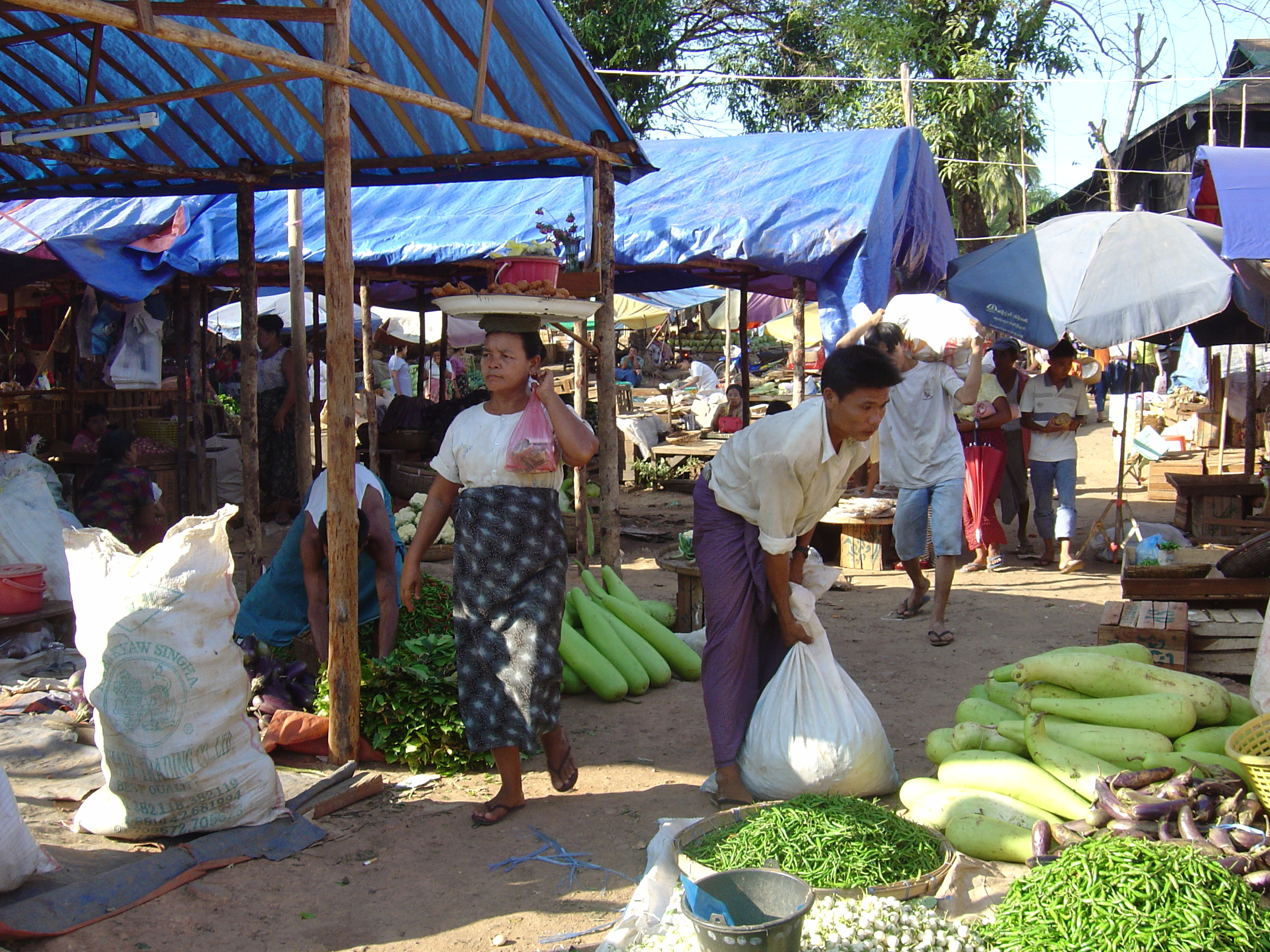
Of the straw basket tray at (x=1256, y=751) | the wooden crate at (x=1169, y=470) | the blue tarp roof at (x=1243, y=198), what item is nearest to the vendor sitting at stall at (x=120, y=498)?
the straw basket tray at (x=1256, y=751)

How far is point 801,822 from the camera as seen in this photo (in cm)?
303

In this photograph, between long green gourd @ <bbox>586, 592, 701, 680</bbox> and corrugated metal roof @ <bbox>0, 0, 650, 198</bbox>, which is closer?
corrugated metal roof @ <bbox>0, 0, 650, 198</bbox>

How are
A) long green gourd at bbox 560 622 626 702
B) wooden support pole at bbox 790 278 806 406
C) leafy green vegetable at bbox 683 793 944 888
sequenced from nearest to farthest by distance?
leafy green vegetable at bbox 683 793 944 888 < long green gourd at bbox 560 622 626 702 < wooden support pole at bbox 790 278 806 406

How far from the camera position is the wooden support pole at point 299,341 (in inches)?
274

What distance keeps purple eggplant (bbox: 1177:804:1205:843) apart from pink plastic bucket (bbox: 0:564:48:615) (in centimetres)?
548

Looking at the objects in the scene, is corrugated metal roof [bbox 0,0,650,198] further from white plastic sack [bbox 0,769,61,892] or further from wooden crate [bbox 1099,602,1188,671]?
wooden crate [bbox 1099,602,1188,671]

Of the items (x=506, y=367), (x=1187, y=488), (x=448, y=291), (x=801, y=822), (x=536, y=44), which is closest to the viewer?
(x=801, y=822)

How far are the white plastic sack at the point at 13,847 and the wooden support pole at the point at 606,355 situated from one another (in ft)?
11.7

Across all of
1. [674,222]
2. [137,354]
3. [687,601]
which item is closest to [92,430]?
[137,354]

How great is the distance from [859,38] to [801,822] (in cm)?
1847

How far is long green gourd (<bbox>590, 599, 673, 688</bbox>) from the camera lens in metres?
5.44

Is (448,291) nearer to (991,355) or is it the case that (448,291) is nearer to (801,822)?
(801,822)

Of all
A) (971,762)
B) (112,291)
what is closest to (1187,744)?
(971,762)

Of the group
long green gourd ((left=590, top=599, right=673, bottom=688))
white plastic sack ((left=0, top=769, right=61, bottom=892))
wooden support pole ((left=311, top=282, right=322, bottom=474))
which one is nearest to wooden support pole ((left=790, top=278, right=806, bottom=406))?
long green gourd ((left=590, top=599, right=673, bottom=688))
